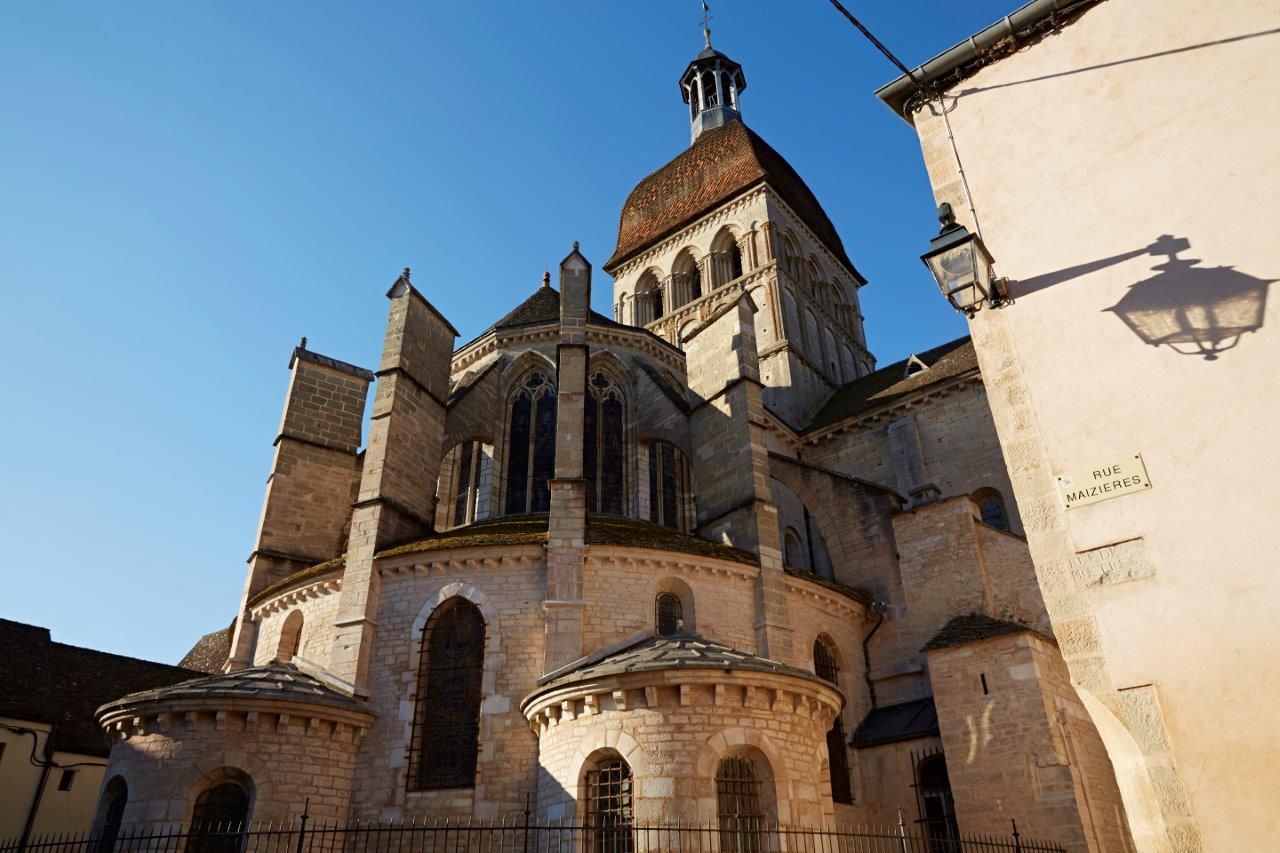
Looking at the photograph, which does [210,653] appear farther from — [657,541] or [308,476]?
[657,541]

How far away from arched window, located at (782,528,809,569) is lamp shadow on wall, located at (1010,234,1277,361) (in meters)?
13.4

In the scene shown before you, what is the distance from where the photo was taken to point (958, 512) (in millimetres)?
15945

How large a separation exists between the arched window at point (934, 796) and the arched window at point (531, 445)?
28.5ft

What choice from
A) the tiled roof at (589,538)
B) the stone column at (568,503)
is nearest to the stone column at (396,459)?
the tiled roof at (589,538)

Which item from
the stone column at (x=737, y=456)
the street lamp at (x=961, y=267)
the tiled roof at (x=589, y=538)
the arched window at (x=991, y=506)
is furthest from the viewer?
the arched window at (x=991, y=506)

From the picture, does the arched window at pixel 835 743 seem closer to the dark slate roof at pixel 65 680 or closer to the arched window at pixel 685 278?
the dark slate roof at pixel 65 680

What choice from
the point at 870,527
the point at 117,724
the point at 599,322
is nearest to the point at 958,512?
the point at 870,527

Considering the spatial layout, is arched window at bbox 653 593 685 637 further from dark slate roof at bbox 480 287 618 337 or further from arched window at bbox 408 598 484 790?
dark slate roof at bbox 480 287 618 337

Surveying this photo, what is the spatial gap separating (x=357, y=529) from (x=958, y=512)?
1069 cm

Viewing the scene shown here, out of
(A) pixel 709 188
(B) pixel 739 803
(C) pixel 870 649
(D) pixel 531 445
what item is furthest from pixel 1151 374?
(A) pixel 709 188

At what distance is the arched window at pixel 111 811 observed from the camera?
11.7 metres

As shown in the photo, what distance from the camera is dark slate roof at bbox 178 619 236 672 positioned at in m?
20.9

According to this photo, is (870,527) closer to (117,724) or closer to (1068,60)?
(1068,60)

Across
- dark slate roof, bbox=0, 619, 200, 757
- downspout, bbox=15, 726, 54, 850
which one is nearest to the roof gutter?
dark slate roof, bbox=0, 619, 200, 757
